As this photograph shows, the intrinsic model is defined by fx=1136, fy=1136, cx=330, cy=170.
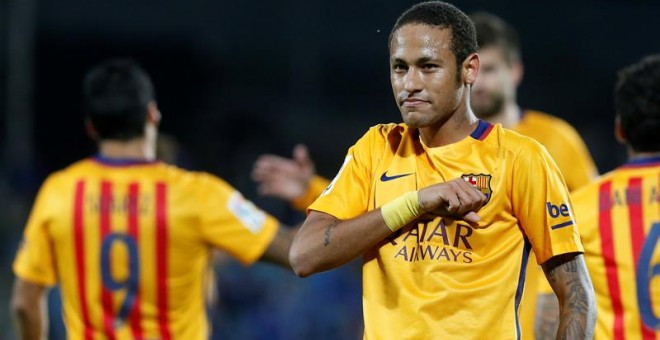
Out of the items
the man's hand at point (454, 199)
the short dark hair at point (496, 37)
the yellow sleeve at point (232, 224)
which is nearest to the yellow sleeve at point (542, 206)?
the man's hand at point (454, 199)

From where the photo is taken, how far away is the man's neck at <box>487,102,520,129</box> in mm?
5253

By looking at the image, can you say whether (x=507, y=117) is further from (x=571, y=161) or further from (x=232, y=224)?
(x=232, y=224)

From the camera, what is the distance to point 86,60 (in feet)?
31.7

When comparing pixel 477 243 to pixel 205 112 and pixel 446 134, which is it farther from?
pixel 205 112

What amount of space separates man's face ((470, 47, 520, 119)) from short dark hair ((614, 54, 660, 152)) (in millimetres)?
1131

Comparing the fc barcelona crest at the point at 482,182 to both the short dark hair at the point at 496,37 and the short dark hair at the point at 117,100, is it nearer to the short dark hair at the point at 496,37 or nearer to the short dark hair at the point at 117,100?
the short dark hair at the point at 117,100

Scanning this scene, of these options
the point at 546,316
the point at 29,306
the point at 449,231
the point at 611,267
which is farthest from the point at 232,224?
the point at 449,231

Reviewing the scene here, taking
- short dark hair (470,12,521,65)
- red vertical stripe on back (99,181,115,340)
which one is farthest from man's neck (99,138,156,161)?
short dark hair (470,12,521,65)

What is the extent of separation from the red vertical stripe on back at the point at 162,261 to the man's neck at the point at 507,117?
1.60 metres

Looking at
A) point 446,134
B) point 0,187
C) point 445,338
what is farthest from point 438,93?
point 0,187

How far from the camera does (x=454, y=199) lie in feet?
9.35

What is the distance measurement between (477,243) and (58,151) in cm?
704

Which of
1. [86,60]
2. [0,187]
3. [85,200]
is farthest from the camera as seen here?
[86,60]

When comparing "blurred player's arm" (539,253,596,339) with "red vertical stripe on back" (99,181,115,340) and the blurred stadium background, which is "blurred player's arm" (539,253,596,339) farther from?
the blurred stadium background
